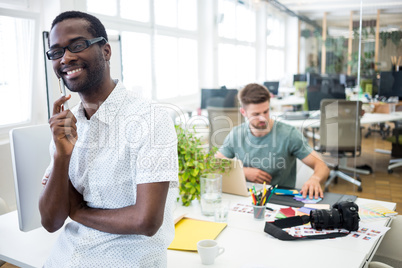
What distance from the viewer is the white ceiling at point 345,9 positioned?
142 inches

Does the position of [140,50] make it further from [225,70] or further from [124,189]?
[124,189]

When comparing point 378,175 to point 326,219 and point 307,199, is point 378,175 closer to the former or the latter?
point 307,199

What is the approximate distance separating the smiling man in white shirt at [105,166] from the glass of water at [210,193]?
0.57 metres

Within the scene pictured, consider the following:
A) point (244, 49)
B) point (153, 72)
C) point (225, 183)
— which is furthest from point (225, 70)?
point (225, 183)

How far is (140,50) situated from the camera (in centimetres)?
573

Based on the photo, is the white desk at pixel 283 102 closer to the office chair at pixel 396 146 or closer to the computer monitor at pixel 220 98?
the computer monitor at pixel 220 98

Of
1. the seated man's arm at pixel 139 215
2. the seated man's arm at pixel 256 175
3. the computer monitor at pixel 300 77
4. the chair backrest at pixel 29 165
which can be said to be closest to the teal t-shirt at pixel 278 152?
the seated man's arm at pixel 256 175

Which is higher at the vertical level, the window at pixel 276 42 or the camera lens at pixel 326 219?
the window at pixel 276 42

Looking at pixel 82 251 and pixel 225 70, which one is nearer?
pixel 82 251

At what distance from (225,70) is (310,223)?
20.7 feet

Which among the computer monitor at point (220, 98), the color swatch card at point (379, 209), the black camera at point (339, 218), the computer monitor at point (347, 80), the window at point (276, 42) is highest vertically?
the window at point (276, 42)

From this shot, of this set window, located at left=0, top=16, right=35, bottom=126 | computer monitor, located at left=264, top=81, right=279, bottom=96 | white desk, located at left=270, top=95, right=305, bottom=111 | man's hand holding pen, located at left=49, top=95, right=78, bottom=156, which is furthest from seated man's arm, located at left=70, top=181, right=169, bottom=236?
computer monitor, located at left=264, top=81, right=279, bottom=96

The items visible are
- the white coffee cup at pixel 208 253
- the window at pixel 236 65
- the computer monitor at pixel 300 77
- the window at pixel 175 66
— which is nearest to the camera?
the white coffee cup at pixel 208 253

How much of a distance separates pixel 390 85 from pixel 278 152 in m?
1.81
